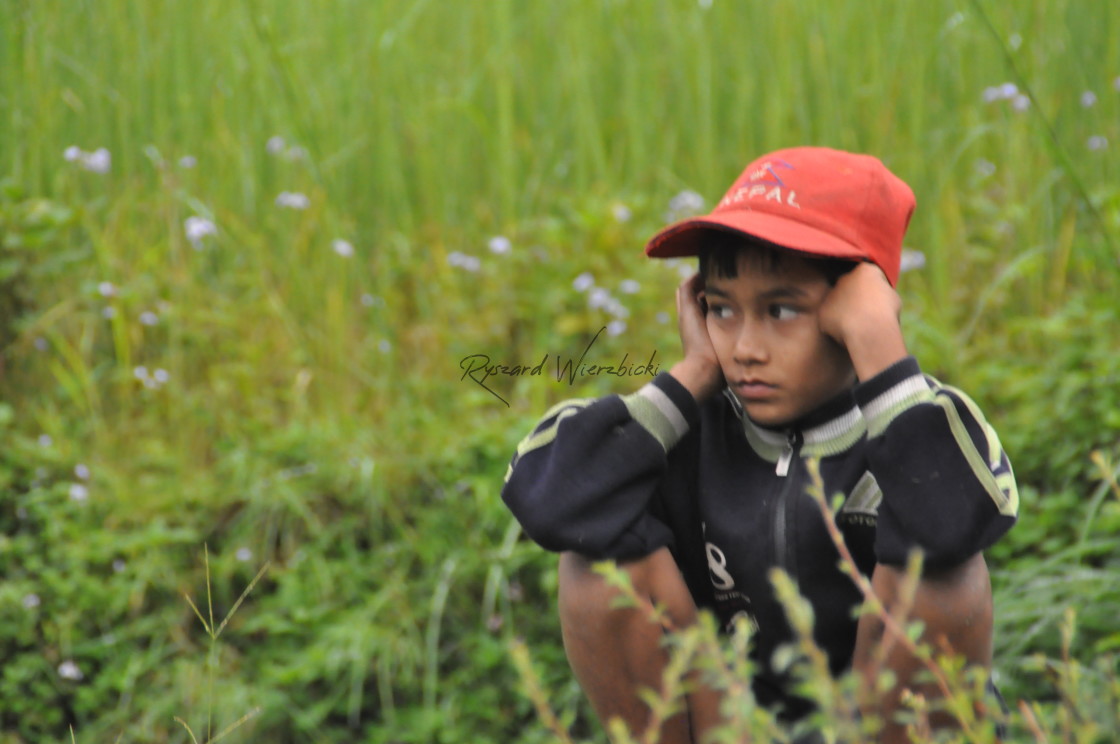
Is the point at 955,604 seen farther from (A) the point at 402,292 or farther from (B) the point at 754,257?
(A) the point at 402,292

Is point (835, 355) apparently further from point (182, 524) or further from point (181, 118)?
point (181, 118)

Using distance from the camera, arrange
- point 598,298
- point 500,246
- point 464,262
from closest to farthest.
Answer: point 598,298 → point 500,246 → point 464,262

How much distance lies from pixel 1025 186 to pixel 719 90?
1.12 meters

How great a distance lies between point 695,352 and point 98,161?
2555mm

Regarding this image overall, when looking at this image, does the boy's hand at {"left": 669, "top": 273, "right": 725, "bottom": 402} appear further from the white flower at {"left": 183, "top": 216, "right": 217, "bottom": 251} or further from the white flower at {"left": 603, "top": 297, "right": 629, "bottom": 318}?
the white flower at {"left": 183, "top": 216, "right": 217, "bottom": 251}

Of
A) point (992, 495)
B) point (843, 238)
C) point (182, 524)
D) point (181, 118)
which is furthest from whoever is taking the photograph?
point (181, 118)

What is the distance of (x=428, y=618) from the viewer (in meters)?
3.00

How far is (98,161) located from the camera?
3.89 m

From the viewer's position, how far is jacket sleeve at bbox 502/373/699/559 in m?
1.90

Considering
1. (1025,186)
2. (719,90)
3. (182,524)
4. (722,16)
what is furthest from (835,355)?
(722,16)

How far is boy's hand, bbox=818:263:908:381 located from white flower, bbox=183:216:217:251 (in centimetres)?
225

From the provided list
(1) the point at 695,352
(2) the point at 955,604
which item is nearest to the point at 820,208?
(1) the point at 695,352

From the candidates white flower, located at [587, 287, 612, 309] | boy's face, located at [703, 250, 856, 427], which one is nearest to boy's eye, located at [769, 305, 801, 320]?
boy's face, located at [703, 250, 856, 427]

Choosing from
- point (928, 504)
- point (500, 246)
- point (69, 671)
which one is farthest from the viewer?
point (500, 246)
